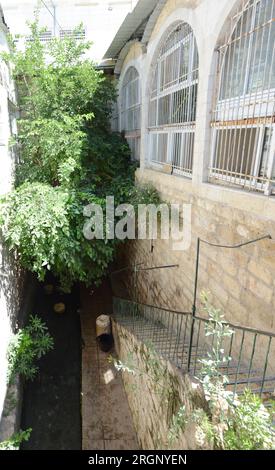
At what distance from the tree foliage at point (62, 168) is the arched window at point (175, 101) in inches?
45.2

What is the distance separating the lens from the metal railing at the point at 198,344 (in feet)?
9.46

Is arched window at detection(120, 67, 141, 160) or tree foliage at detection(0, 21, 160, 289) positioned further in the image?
arched window at detection(120, 67, 141, 160)

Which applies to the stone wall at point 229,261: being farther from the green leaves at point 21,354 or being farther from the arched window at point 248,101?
the green leaves at point 21,354

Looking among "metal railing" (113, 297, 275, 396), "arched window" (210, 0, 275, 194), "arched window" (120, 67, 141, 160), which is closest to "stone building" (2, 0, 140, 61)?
"arched window" (120, 67, 141, 160)

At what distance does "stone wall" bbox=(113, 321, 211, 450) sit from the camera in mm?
3072

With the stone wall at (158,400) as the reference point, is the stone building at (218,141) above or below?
above

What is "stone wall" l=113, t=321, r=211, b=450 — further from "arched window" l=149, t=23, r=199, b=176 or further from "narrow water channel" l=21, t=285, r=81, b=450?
"arched window" l=149, t=23, r=199, b=176

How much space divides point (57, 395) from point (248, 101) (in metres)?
6.81

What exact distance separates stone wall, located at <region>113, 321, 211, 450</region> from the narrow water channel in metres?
1.29

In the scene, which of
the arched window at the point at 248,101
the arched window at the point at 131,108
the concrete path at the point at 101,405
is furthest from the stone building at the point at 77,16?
the concrete path at the point at 101,405
